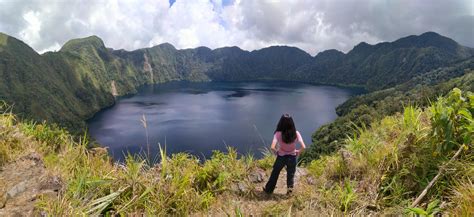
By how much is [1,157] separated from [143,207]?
2727 millimetres

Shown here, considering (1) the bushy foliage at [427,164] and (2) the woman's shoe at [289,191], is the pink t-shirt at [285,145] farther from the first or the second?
(1) the bushy foliage at [427,164]

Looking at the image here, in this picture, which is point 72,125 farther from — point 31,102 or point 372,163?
point 372,163

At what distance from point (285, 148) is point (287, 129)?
1.42 feet

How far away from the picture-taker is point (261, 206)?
18.0ft

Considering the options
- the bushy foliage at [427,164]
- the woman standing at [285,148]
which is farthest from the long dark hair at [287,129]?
the bushy foliage at [427,164]

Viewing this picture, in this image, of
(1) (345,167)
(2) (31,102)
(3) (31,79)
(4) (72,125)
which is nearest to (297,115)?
(4) (72,125)

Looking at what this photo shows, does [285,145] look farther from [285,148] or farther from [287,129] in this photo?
[287,129]

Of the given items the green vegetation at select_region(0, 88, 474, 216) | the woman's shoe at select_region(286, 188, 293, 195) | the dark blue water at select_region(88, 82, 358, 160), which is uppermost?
the green vegetation at select_region(0, 88, 474, 216)

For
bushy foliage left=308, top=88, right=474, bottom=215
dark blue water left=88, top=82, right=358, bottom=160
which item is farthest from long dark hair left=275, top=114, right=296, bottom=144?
dark blue water left=88, top=82, right=358, bottom=160

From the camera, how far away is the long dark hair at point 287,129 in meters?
6.28

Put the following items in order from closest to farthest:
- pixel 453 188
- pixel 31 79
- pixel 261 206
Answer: pixel 453 188 < pixel 261 206 < pixel 31 79

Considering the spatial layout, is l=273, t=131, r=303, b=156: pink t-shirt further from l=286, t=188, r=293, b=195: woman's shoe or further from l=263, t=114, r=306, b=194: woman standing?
l=286, t=188, r=293, b=195: woman's shoe

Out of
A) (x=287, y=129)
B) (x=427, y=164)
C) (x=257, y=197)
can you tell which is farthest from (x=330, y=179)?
(x=427, y=164)

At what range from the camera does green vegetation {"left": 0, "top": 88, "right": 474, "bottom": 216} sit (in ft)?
13.0
